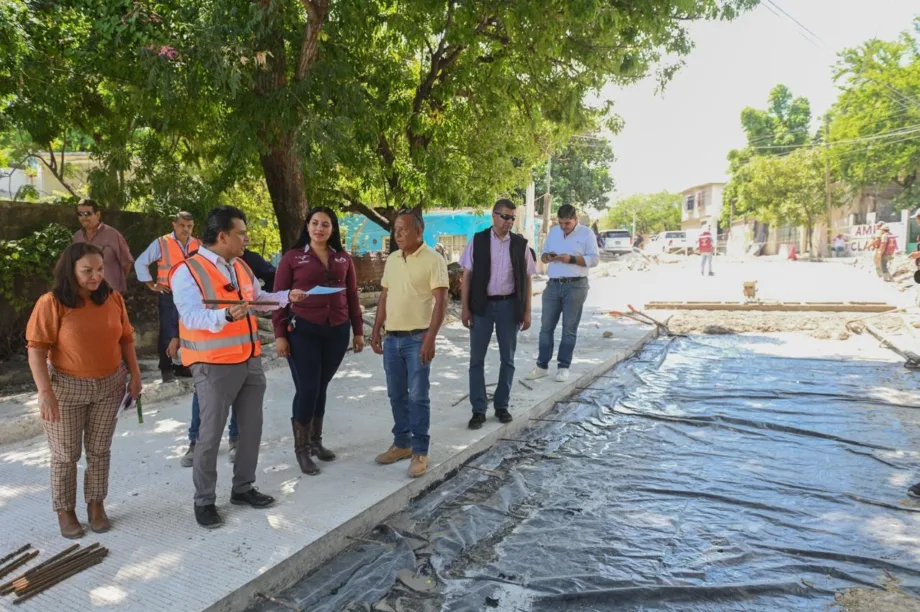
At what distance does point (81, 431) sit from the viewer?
3357 mm

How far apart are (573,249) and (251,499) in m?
4.59

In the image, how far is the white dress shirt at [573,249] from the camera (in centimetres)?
705

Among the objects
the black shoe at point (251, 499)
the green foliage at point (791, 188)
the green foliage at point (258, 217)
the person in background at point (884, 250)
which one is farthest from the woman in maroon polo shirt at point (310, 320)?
the green foliage at point (791, 188)

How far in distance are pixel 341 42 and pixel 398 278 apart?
19.1ft

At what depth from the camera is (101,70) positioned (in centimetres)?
744

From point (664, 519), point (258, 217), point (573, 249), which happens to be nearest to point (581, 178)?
point (258, 217)

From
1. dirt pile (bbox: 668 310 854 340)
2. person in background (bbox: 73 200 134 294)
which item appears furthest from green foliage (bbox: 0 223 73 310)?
dirt pile (bbox: 668 310 854 340)

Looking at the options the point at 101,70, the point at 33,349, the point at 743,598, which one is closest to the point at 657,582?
the point at 743,598

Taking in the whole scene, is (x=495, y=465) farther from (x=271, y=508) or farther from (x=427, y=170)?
(x=427, y=170)

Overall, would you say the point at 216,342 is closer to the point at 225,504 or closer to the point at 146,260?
the point at 225,504

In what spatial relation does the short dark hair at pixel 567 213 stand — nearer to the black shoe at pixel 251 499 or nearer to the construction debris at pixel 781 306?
the black shoe at pixel 251 499

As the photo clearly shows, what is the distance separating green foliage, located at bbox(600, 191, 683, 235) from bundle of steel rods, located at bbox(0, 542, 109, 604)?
94163 mm

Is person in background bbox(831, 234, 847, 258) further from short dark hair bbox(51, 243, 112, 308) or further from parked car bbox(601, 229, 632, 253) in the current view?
short dark hair bbox(51, 243, 112, 308)

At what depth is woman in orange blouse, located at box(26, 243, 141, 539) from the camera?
10.4 ft
